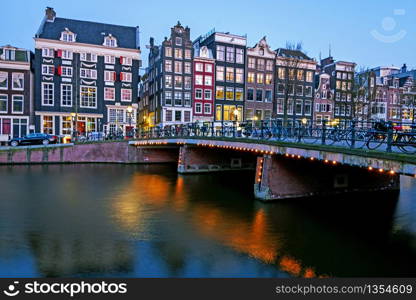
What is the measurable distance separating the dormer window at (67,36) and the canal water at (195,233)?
29072 millimetres

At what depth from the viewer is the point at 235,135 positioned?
24.4 metres

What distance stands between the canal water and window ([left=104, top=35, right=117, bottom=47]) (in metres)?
30.5

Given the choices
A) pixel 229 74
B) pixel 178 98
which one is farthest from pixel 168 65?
pixel 229 74

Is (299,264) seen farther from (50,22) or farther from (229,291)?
(50,22)

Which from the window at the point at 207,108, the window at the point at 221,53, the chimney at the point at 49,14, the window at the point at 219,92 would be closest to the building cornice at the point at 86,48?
the chimney at the point at 49,14

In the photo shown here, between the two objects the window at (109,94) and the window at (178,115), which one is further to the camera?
the window at (178,115)

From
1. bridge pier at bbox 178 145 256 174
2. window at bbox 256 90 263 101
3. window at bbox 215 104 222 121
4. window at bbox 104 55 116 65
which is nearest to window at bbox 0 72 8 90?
window at bbox 104 55 116 65

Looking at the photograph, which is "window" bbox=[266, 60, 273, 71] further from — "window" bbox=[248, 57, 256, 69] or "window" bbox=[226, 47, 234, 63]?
"window" bbox=[226, 47, 234, 63]

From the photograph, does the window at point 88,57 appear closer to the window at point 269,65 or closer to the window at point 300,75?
the window at point 269,65

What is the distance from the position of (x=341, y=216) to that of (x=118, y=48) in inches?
1673

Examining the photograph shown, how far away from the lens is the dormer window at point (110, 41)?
4953 cm

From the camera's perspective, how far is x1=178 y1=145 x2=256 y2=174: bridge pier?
3241cm

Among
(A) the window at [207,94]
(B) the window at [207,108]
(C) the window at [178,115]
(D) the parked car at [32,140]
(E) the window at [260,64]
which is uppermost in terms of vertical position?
(E) the window at [260,64]

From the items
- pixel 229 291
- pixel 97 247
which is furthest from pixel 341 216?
pixel 97 247
